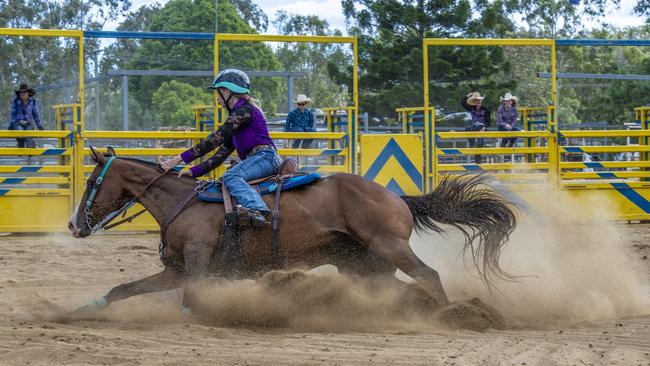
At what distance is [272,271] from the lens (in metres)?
7.09

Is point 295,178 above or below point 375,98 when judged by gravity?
below

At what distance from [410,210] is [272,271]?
1.28 metres

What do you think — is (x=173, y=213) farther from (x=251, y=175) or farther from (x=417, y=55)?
(x=417, y=55)

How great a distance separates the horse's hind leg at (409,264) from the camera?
6.72 metres

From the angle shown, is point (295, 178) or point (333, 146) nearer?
point (295, 178)

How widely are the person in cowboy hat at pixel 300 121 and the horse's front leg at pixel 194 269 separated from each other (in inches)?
266

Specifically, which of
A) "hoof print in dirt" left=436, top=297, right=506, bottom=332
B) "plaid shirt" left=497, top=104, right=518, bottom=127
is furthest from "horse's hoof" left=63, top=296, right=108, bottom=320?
"plaid shirt" left=497, top=104, right=518, bottom=127

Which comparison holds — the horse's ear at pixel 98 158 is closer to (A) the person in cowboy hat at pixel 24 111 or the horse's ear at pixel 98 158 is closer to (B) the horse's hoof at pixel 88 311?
(B) the horse's hoof at pixel 88 311

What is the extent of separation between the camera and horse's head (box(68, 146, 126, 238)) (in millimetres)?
7234

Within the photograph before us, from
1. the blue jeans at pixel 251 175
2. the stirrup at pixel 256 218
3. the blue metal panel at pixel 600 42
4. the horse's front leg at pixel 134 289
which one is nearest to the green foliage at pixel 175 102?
the blue metal panel at pixel 600 42

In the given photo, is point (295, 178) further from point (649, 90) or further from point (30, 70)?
point (30, 70)

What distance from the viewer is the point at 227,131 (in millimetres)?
7227

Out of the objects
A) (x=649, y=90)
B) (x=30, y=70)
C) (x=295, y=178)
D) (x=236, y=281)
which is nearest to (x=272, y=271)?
(x=236, y=281)

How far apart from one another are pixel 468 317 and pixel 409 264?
64cm
